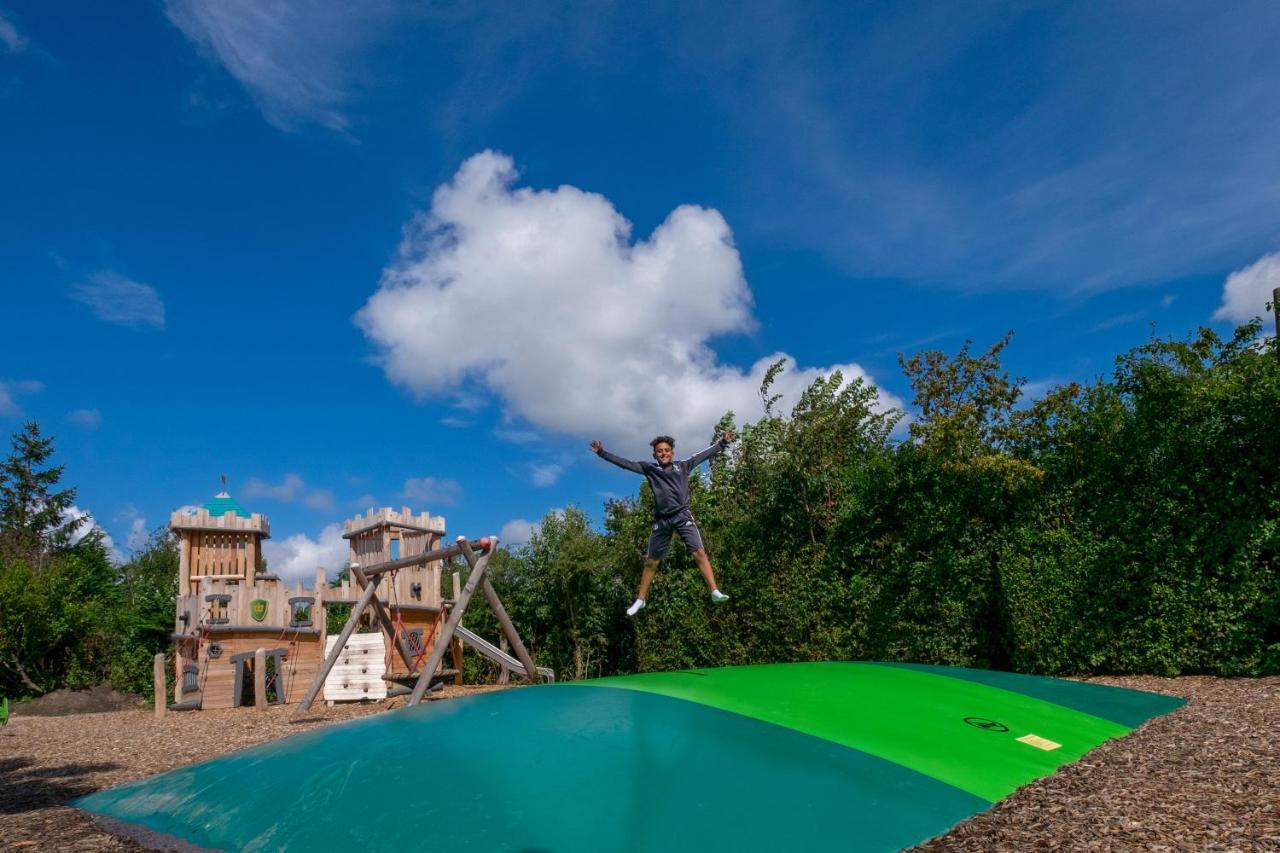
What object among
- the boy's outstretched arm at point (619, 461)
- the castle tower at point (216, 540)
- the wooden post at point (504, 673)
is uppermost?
the castle tower at point (216, 540)

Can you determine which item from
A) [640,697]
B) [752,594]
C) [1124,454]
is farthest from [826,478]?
[640,697]

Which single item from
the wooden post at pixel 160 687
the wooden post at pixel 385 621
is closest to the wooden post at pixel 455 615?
the wooden post at pixel 385 621

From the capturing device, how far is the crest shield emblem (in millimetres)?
14789

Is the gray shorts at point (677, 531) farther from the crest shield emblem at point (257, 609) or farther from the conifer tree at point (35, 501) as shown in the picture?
the conifer tree at point (35, 501)

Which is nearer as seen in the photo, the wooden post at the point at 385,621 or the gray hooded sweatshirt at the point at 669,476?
the gray hooded sweatshirt at the point at 669,476

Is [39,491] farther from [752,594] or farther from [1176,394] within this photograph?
[1176,394]

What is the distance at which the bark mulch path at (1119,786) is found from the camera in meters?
4.08

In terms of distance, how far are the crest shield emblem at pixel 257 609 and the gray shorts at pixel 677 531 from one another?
32.6ft

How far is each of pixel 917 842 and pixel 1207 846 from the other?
1.36m

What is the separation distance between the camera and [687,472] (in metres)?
7.69

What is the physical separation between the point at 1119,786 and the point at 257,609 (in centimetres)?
1377

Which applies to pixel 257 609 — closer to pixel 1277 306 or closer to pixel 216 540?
pixel 216 540

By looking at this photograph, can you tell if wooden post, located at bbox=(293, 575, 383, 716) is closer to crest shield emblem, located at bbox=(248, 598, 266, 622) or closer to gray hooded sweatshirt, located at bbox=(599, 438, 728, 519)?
crest shield emblem, located at bbox=(248, 598, 266, 622)

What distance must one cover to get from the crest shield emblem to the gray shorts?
9948 millimetres
